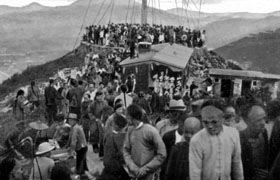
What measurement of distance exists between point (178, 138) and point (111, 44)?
24.5 meters

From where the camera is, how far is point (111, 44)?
29031 millimetres

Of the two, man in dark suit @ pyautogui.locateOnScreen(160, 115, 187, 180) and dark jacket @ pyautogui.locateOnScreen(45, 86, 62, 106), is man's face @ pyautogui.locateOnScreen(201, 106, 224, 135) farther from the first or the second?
dark jacket @ pyautogui.locateOnScreen(45, 86, 62, 106)

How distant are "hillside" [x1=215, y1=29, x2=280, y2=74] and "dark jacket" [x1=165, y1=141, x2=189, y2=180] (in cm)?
5494

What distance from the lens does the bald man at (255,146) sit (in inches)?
185

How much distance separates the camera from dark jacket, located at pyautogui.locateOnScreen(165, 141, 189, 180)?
14.2 ft

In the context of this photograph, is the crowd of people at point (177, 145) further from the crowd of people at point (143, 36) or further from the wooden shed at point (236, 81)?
the crowd of people at point (143, 36)

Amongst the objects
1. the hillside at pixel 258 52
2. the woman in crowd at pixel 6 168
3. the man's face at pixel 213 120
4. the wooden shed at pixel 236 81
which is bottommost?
the hillside at pixel 258 52

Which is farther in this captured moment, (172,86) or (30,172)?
(172,86)

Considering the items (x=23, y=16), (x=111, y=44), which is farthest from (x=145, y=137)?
(x=23, y=16)

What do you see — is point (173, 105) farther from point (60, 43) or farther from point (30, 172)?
point (60, 43)

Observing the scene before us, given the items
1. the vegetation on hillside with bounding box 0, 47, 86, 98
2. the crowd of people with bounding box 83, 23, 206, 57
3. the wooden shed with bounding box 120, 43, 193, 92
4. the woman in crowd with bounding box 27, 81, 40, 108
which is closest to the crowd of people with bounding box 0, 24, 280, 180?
the woman in crowd with bounding box 27, 81, 40, 108

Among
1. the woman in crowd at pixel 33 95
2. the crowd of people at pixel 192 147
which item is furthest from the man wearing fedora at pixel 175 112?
the woman in crowd at pixel 33 95

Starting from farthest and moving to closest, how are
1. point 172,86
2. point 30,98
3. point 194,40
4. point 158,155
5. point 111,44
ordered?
point 194,40 < point 111,44 < point 172,86 < point 30,98 < point 158,155

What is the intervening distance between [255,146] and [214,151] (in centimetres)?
140
